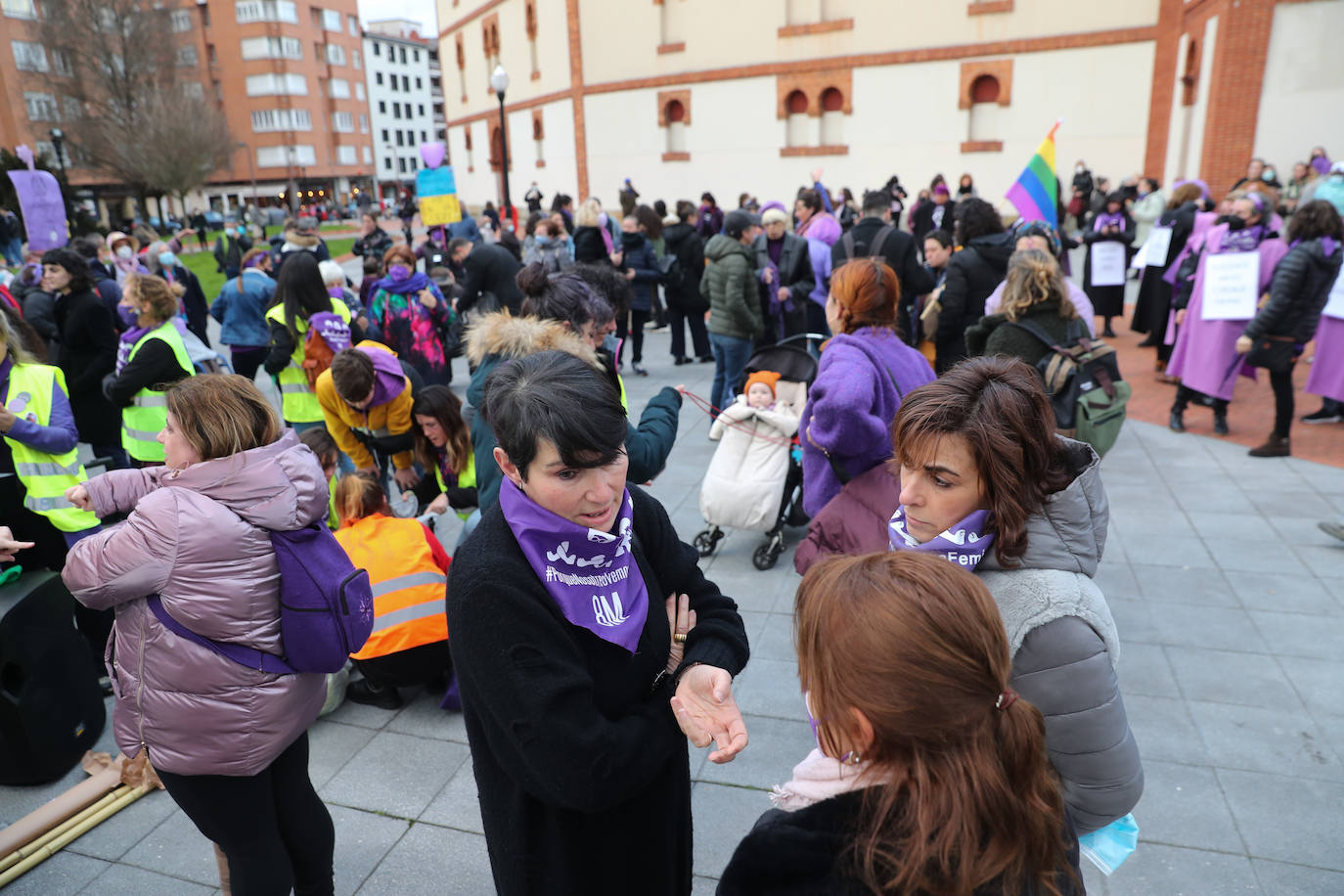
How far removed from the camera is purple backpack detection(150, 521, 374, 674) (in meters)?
2.39

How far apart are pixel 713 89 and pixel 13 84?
40913 millimetres

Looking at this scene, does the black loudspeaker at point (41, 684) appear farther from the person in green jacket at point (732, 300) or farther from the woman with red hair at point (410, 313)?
the person in green jacket at point (732, 300)

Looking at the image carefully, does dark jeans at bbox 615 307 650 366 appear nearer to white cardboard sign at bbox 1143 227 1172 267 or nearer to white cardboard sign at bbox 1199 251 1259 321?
white cardboard sign at bbox 1199 251 1259 321

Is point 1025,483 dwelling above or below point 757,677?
above

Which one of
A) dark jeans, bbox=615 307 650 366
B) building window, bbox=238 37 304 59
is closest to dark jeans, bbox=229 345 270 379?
dark jeans, bbox=615 307 650 366

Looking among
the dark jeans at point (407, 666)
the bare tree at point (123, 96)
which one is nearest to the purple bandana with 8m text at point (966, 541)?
the dark jeans at point (407, 666)

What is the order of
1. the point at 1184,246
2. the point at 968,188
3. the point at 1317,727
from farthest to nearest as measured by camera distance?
the point at 968,188, the point at 1184,246, the point at 1317,727

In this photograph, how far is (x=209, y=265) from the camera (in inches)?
1076

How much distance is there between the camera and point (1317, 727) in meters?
3.64

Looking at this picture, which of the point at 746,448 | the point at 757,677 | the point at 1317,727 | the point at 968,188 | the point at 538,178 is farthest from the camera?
the point at 538,178

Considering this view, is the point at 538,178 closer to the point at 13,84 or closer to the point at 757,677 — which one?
the point at 13,84

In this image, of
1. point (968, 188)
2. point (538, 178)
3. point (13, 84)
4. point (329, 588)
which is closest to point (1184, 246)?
point (968, 188)

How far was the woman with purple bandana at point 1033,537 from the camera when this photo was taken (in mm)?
1693

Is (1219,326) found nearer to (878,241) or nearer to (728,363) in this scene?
(878,241)
